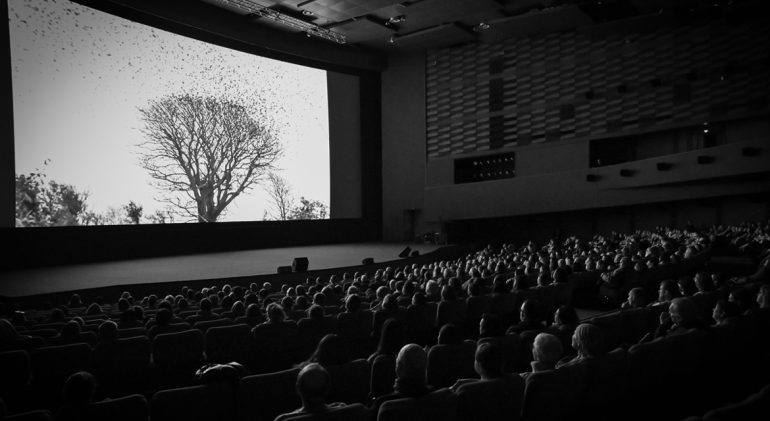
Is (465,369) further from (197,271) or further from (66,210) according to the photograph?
(66,210)

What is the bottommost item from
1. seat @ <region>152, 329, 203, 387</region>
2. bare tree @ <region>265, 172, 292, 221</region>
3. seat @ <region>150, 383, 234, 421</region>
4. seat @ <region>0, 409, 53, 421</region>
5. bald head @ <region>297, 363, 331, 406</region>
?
seat @ <region>152, 329, 203, 387</region>

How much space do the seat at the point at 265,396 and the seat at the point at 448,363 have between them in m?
0.94

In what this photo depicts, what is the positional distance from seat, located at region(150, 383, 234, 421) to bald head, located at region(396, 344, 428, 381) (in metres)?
0.95

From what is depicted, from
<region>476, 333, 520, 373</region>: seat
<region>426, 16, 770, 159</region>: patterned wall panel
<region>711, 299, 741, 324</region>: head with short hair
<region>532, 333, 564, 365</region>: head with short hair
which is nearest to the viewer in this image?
<region>532, 333, 564, 365</region>: head with short hair

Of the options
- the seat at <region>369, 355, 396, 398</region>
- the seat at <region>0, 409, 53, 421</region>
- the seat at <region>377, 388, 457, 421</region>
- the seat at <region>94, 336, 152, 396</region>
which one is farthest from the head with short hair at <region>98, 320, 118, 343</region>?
the seat at <region>377, 388, 457, 421</region>

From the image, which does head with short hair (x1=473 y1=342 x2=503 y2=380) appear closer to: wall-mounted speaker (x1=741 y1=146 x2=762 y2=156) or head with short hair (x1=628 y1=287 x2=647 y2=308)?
head with short hair (x1=628 y1=287 x2=647 y2=308)

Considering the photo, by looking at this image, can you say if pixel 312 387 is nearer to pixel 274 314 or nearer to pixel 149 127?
pixel 274 314

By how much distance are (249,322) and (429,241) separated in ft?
58.5

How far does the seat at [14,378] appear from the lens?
3385 mm

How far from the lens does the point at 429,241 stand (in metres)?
22.8

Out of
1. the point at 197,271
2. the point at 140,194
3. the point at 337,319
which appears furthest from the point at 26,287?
the point at 337,319

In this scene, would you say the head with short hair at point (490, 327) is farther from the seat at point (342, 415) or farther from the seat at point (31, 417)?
the seat at point (31, 417)

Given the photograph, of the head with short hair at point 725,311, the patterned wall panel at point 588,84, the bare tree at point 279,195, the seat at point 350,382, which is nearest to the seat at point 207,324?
the seat at point 350,382

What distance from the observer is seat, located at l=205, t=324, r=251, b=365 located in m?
4.40
